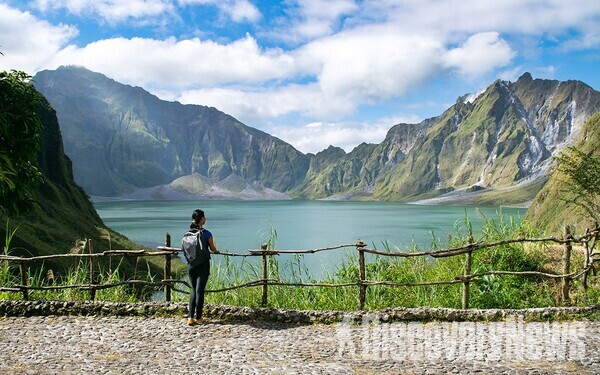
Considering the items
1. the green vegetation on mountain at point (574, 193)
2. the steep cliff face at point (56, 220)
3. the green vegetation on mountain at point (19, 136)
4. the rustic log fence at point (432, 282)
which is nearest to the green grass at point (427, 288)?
the rustic log fence at point (432, 282)

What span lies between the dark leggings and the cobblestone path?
0.31 meters

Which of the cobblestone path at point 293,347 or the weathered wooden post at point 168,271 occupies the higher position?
the weathered wooden post at point 168,271

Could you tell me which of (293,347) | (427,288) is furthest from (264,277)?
Answer: (427,288)

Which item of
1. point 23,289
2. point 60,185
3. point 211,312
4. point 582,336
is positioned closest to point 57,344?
point 211,312

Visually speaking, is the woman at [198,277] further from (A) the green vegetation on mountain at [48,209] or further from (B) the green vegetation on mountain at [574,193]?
(B) the green vegetation on mountain at [574,193]

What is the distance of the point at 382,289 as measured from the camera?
9703 millimetres

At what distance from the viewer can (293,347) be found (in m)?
6.79

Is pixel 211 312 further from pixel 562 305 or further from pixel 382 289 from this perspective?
pixel 562 305

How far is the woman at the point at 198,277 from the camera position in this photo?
798 cm

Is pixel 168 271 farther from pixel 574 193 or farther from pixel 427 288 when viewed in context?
pixel 574 193

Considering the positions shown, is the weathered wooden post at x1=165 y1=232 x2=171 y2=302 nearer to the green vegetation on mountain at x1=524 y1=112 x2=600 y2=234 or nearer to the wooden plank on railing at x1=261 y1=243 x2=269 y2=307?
the wooden plank on railing at x1=261 y1=243 x2=269 y2=307

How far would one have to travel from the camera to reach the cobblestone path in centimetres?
592

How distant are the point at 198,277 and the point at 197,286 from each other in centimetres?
15

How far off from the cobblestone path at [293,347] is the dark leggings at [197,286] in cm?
31
